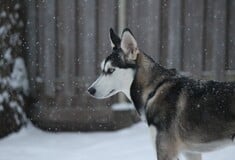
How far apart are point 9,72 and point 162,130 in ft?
9.82

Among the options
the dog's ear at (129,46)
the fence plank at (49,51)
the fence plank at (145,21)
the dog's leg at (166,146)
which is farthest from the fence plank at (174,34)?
the dog's leg at (166,146)

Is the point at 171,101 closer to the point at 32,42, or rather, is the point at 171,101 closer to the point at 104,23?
the point at 104,23

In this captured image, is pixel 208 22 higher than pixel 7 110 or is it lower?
higher

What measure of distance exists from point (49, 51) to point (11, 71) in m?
0.60

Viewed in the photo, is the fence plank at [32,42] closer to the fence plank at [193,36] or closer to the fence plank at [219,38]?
the fence plank at [193,36]

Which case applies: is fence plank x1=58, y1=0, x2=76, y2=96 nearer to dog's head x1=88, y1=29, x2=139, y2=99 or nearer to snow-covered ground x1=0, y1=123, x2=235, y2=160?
snow-covered ground x1=0, y1=123, x2=235, y2=160

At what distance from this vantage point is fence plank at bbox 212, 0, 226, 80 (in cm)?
672

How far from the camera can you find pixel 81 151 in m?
5.93

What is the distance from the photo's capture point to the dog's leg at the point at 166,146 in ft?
13.8

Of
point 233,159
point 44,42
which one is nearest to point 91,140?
point 44,42

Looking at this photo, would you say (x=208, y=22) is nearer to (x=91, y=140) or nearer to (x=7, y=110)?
(x=91, y=140)

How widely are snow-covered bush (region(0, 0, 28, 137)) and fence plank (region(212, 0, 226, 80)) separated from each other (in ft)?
Result: 8.59

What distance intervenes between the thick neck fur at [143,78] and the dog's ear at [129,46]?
0.06 meters

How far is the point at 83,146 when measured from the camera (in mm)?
6180
